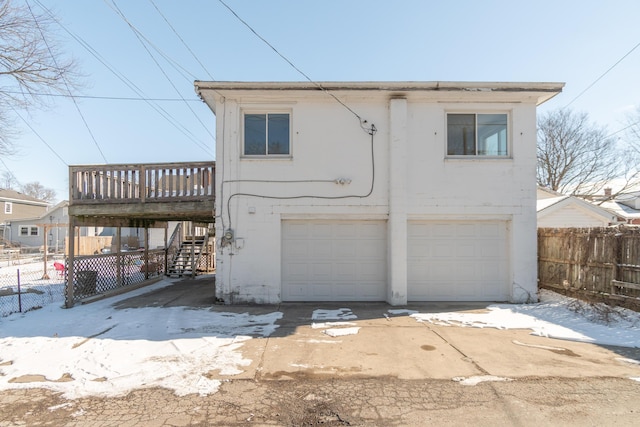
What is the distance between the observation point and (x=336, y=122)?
852 centimetres

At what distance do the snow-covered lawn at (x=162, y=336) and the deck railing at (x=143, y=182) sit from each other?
8.75 feet

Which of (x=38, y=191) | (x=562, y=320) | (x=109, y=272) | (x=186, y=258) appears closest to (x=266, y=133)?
(x=109, y=272)

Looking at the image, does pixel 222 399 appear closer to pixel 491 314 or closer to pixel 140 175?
pixel 491 314

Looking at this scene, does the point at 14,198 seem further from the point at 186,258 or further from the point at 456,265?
the point at 456,265

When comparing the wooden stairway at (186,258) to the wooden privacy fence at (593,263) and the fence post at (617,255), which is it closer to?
the wooden privacy fence at (593,263)

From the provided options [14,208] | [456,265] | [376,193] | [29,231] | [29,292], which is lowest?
[29,292]

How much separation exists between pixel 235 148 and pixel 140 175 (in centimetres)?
267

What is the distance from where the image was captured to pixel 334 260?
8.67 meters

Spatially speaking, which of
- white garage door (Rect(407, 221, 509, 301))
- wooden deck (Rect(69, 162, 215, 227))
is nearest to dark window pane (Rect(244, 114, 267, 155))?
wooden deck (Rect(69, 162, 215, 227))

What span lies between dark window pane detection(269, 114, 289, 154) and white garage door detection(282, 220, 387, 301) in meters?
1.76

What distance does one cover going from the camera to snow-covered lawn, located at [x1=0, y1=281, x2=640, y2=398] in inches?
171

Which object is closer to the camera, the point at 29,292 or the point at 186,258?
the point at 29,292

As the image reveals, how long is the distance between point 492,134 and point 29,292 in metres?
12.7

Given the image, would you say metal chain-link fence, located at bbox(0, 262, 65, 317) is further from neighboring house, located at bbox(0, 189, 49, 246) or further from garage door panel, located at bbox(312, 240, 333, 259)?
neighboring house, located at bbox(0, 189, 49, 246)
